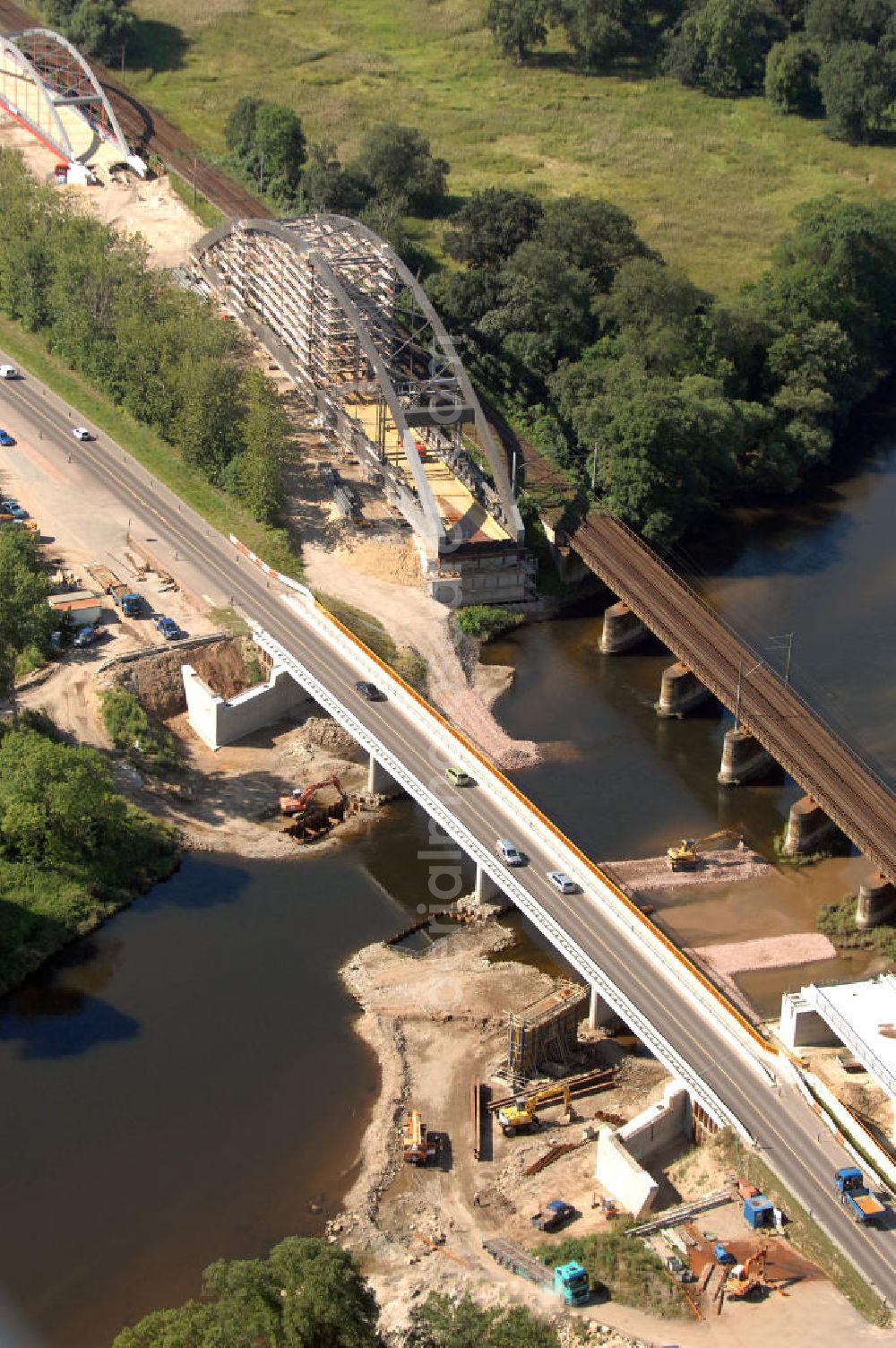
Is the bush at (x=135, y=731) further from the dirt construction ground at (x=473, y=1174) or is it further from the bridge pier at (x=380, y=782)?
the dirt construction ground at (x=473, y=1174)

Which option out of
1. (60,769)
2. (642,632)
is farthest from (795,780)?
(60,769)

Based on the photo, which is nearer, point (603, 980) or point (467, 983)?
point (603, 980)

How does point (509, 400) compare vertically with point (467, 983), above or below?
above

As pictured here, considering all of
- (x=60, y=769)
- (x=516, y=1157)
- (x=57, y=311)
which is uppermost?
(x=57, y=311)

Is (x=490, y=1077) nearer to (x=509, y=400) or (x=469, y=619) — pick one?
(x=469, y=619)

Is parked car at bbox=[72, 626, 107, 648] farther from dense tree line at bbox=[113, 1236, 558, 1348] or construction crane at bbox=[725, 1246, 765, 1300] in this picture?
construction crane at bbox=[725, 1246, 765, 1300]

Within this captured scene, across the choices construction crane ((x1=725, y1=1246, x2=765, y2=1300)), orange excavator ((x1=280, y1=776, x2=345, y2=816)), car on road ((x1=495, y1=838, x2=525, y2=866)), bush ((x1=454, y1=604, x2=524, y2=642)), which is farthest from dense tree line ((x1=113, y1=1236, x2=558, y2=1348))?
bush ((x1=454, y1=604, x2=524, y2=642))

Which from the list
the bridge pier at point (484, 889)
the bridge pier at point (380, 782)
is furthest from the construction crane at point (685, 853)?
the bridge pier at point (380, 782)

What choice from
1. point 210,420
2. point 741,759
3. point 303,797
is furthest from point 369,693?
point 210,420
